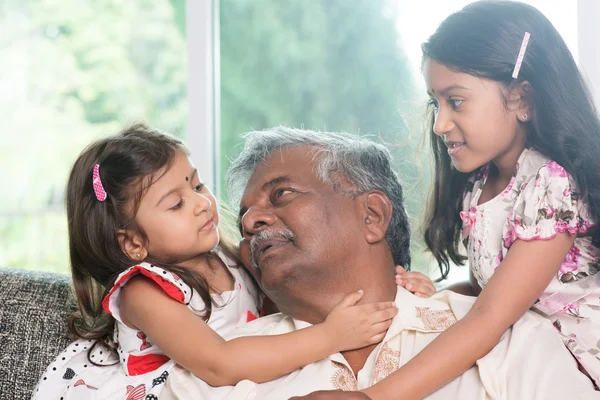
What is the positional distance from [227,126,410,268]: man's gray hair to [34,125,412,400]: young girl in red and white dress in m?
0.17

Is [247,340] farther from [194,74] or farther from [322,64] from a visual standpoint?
[194,74]

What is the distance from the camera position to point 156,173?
1991 mm

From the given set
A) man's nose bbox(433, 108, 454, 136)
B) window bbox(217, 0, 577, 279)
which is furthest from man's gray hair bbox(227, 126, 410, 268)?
window bbox(217, 0, 577, 279)

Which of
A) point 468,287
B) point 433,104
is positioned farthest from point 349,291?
point 433,104

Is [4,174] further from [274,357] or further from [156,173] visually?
[274,357]

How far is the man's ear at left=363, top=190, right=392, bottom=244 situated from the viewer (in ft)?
6.39

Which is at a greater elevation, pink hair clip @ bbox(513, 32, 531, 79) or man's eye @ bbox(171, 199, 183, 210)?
pink hair clip @ bbox(513, 32, 531, 79)

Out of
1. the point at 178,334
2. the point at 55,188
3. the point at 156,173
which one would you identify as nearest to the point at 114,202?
the point at 156,173

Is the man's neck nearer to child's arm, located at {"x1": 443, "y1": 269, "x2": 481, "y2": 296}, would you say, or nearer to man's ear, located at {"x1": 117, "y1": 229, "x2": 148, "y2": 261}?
child's arm, located at {"x1": 443, "y1": 269, "x2": 481, "y2": 296}

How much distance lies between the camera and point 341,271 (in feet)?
6.17

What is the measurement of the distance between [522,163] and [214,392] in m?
0.98

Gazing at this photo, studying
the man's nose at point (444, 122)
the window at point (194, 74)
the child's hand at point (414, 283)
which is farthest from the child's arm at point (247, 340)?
the window at point (194, 74)

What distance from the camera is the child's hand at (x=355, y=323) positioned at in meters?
1.80

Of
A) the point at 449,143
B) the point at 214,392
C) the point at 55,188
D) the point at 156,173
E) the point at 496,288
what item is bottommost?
the point at 55,188
